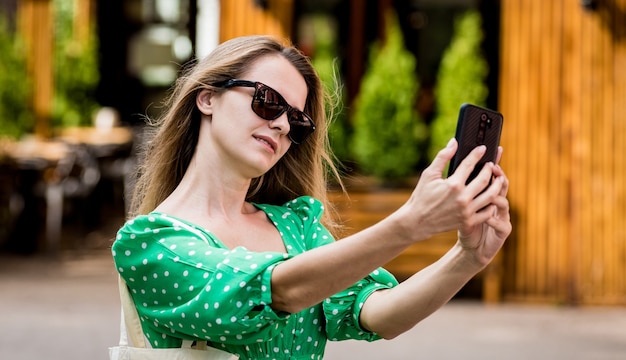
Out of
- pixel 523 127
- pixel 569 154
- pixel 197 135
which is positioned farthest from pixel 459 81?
pixel 197 135

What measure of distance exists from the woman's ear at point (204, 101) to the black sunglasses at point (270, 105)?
0.05 meters

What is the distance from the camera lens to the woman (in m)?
1.77

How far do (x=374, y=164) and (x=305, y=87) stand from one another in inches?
272

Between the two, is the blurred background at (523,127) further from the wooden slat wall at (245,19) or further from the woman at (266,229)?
the woman at (266,229)

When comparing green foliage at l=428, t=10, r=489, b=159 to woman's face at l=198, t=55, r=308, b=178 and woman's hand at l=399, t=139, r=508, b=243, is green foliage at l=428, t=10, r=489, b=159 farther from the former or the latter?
woman's hand at l=399, t=139, r=508, b=243

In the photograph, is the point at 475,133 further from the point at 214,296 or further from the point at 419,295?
the point at 214,296

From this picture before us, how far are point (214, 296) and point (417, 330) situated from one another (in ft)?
19.7

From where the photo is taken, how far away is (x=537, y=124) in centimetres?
885

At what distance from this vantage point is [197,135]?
7.55ft

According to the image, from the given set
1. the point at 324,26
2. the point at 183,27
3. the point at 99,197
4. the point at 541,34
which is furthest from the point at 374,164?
the point at 183,27

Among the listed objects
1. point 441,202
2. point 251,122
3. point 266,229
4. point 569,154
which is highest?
point 251,122

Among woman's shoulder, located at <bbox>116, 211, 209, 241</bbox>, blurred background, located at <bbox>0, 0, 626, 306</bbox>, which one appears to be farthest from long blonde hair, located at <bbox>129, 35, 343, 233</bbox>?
blurred background, located at <bbox>0, 0, 626, 306</bbox>

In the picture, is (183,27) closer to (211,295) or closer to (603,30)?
(603,30)

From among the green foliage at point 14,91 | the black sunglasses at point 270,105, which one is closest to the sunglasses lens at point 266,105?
the black sunglasses at point 270,105
